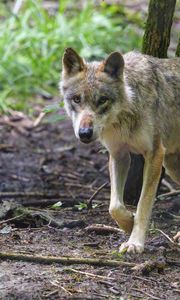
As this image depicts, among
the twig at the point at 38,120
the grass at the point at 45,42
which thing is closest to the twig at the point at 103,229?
the twig at the point at 38,120

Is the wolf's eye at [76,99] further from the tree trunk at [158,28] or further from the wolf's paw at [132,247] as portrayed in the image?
the tree trunk at [158,28]

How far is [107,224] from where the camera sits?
7.01 metres

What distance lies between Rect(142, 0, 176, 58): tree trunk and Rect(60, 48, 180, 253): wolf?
0.56 m

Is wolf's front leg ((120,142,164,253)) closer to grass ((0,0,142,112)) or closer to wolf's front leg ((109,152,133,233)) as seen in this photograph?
wolf's front leg ((109,152,133,233))

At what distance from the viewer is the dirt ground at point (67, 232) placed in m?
4.95

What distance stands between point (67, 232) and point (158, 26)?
234cm

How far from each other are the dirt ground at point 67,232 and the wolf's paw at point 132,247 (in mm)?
55

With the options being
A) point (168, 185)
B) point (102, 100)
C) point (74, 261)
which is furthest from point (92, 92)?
point (168, 185)

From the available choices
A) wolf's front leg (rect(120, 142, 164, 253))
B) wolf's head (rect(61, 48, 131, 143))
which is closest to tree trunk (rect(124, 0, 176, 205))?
wolf's head (rect(61, 48, 131, 143))

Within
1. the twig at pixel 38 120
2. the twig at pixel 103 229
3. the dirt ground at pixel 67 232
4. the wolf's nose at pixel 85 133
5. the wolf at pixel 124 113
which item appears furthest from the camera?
the twig at pixel 38 120

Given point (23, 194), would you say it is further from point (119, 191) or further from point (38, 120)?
point (38, 120)

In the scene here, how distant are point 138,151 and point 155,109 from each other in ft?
1.38

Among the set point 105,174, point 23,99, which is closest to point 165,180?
point 105,174

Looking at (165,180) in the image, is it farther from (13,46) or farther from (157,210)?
(13,46)
